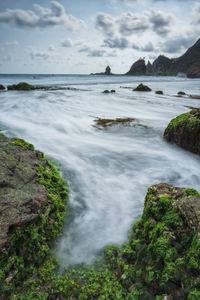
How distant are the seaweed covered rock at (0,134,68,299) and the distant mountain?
13941 centimetres

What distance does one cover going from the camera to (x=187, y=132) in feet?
20.2

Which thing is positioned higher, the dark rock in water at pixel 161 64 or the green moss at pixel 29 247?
the dark rock in water at pixel 161 64

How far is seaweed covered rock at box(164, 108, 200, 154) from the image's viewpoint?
5906mm

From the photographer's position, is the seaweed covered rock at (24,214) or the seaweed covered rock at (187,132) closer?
the seaweed covered rock at (24,214)

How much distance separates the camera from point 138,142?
23.1 ft

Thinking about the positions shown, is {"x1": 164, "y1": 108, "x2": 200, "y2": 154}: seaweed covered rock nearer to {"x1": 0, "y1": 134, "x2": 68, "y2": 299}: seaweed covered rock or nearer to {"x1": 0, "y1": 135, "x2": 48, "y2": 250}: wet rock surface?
{"x1": 0, "y1": 134, "x2": 68, "y2": 299}: seaweed covered rock

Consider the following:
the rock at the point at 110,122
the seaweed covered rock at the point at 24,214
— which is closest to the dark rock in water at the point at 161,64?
the rock at the point at 110,122

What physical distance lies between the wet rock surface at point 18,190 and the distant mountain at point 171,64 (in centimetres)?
13928

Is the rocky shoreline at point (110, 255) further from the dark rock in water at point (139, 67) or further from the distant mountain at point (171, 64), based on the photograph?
the dark rock in water at point (139, 67)

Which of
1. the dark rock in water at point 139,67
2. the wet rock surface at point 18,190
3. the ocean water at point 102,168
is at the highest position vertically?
the dark rock in water at point 139,67

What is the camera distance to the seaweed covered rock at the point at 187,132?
5906 millimetres

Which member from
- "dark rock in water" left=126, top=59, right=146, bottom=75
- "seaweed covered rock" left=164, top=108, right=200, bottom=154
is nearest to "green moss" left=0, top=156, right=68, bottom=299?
"seaweed covered rock" left=164, top=108, right=200, bottom=154

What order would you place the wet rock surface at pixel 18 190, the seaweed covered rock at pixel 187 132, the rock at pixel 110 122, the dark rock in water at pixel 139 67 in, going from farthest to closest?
1. the dark rock in water at pixel 139 67
2. the rock at pixel 110 122
3. the seaweed covered rock at pixel 187 132
4. the wet rock surface at pixel 18 190

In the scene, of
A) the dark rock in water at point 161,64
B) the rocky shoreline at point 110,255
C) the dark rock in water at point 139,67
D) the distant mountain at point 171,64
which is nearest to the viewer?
the rocky shoreline at point 110,255
